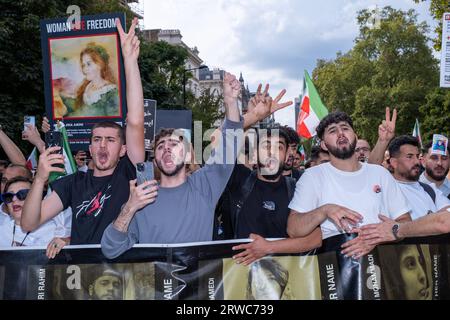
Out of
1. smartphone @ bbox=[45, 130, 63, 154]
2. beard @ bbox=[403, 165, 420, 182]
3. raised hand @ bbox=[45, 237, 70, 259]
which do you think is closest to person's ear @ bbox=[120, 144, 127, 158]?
smartphone @ bbox=[45, 130, 63, 154]

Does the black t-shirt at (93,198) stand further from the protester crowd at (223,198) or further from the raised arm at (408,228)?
the raised arm at (408,228)

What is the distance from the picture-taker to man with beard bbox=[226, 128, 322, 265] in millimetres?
3982

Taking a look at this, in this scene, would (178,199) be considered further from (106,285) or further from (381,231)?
(381,231)

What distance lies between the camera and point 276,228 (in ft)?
14.1

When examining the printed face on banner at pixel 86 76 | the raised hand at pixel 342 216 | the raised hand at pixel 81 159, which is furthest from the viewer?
the raised hand at pixel 81 159

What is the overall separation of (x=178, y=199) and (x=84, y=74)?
6.47 ft

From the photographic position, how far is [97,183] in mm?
4234

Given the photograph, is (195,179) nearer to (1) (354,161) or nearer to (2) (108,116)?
(1) (354,161)

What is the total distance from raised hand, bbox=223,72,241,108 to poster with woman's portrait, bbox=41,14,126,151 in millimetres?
1200

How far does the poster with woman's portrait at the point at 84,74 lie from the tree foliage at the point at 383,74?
1670 inches

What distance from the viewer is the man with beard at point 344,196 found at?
3.99 m

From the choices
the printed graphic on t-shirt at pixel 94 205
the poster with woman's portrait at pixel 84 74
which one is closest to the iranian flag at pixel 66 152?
the poster with woman's portrait at pixel 84 74

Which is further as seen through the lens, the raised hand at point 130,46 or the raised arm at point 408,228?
the raised hand at point 130,46

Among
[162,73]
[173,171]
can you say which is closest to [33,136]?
[173,171]
